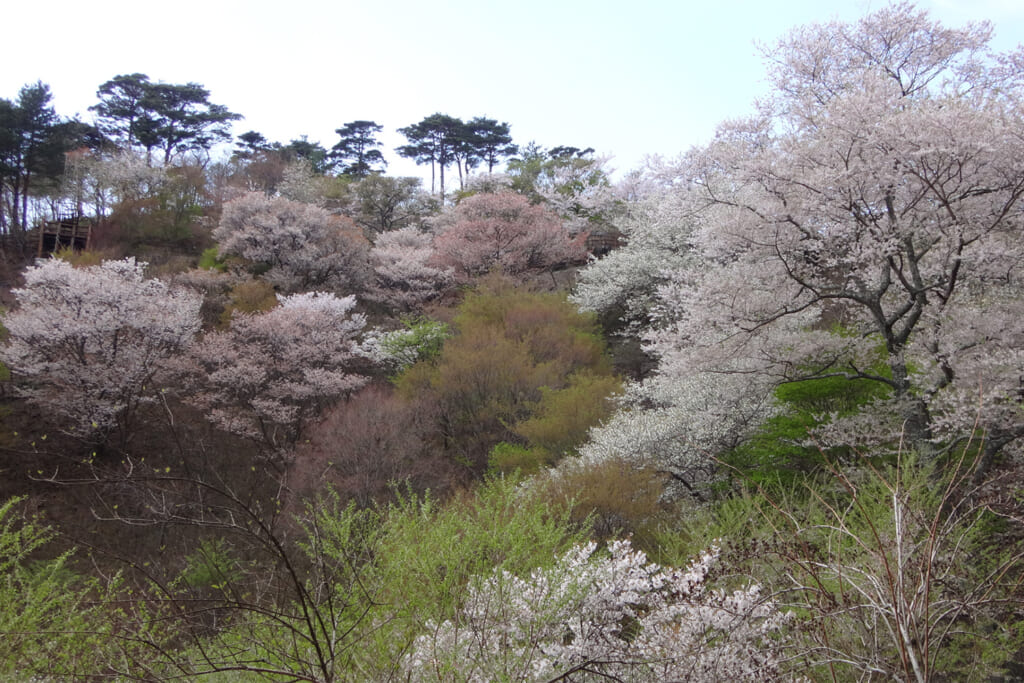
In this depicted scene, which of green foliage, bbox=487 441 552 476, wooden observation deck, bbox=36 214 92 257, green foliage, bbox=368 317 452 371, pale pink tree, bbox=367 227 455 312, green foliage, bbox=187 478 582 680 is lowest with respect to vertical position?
green foliage, bbox=487 441 552 476

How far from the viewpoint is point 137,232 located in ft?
99.0

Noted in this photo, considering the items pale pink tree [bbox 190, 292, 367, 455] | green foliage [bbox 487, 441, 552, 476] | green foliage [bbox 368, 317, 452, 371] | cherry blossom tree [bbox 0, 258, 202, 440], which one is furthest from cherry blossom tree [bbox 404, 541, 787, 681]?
cherry blossom tree [bbox 0, 258, 202, 440]

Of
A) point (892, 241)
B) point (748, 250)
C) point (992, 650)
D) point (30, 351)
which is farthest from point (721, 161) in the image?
point (30, 351)

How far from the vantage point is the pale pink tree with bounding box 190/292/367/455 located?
63.8 ft

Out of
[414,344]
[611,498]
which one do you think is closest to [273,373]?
[414,344]

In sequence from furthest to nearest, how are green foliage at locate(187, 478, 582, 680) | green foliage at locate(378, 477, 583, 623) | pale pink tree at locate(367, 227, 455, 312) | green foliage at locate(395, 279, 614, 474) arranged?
pale pink tree at locate(367, 227, 455, 312), green foliage at locate(395, 279, 614, 474), green foliage at locate(378, 477, 583, 623), green foliage at locate(187, 478, 582, 680)

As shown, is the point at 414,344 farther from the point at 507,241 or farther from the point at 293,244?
the point at 293,244

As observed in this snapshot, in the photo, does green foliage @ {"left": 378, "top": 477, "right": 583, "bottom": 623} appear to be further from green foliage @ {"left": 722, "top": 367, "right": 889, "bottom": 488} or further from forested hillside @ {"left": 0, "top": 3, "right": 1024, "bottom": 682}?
green foliage @ {"left": 722, "top": 367, "right": 889, "bottom": 488}

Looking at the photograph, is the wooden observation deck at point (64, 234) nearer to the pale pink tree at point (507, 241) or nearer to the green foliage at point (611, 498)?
the pale pink tree at point (507, 241)

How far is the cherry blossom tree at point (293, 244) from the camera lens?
26.7 metres

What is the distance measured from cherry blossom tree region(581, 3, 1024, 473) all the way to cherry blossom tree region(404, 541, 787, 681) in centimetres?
508

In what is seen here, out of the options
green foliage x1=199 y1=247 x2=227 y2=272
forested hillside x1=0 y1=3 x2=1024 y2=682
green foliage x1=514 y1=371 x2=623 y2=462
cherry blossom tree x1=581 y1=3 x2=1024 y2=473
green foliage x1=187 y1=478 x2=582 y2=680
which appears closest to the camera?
forested hillside x1=0 y1=3 x2=1024 y2=682

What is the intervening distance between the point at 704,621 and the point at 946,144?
7.67 m

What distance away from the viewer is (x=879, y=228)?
10.1m
